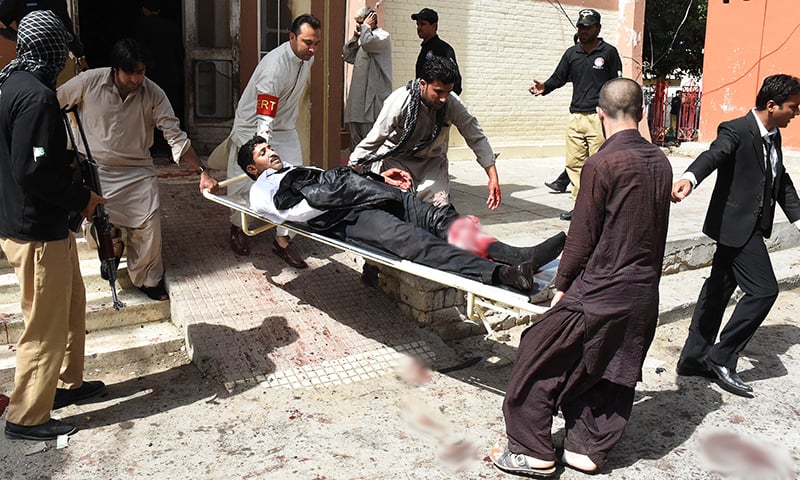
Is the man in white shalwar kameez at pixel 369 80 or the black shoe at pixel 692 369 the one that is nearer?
the black shoe at pixel 692 369

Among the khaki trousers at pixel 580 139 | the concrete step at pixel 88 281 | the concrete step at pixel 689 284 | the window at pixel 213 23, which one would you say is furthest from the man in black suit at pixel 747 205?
the window at pixel 213 23

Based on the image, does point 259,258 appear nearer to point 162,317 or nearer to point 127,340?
point 162,317

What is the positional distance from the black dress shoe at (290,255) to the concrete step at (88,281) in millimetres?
1101

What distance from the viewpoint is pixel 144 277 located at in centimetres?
482

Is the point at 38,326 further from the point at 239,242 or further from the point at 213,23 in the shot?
the point at 213,23

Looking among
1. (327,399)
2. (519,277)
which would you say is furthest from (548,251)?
(327,399)

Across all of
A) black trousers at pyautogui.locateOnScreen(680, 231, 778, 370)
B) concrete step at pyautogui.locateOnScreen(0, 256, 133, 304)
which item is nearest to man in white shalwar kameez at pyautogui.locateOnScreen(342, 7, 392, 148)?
concrete step at pyautogui.locateOnScreen(0, 256, 133, 304)

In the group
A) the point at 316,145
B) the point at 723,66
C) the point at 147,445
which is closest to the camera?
the point at 147,445

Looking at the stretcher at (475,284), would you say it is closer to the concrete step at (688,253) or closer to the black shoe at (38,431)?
the black shoe at (38,431)

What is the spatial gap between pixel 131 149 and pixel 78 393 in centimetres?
169

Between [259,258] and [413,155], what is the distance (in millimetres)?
1502

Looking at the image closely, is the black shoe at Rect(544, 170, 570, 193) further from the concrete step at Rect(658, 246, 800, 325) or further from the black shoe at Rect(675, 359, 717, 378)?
the black shoe at Rect(675, 359, 717, 378)

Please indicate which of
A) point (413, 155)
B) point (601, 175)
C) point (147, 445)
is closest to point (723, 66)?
point (413, 155)

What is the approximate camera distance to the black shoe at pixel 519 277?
11.1 ft
